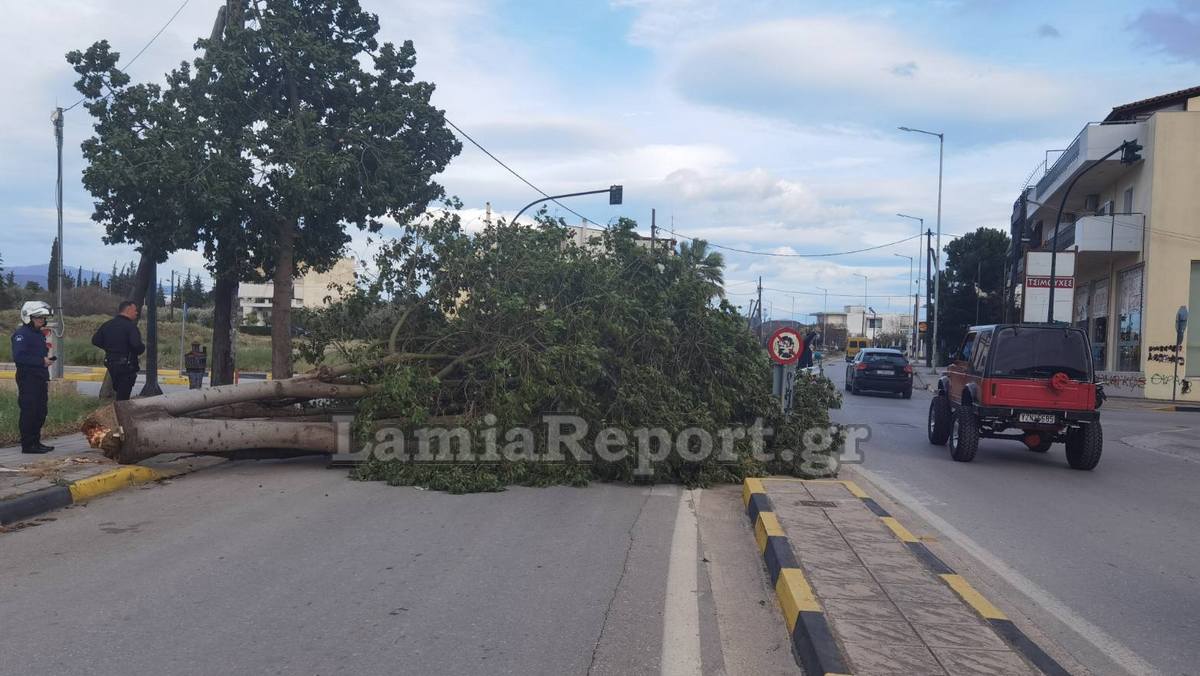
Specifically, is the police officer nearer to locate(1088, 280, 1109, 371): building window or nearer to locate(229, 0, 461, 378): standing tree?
locate(229, 0, 461, 378): standing tree

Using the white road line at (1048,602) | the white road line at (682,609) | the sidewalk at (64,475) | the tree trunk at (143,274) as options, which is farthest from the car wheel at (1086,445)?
the tree trunk at (143,274)

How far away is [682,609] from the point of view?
5.75 metres

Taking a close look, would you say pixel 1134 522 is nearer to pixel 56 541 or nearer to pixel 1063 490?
pixel 1063 490

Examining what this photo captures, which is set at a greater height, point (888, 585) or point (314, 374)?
point (314, 374)

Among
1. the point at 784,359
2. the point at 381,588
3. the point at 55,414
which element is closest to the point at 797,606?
the point at 381,588

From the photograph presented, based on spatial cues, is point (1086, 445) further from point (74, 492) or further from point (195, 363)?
point (195, 363)

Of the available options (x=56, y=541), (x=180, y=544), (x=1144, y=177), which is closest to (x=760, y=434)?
(x=180, y=544)

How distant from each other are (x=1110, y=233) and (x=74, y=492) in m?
34.2

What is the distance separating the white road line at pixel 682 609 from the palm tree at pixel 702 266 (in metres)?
4.38

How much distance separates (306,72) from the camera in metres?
16.1

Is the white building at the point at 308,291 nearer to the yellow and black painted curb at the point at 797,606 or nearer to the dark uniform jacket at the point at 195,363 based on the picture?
the dark uniform jacket at the point at 195,363

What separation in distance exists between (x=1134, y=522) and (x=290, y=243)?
13.7 metres

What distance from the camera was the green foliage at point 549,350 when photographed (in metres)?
10.6

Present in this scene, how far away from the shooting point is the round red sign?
11469 mm
